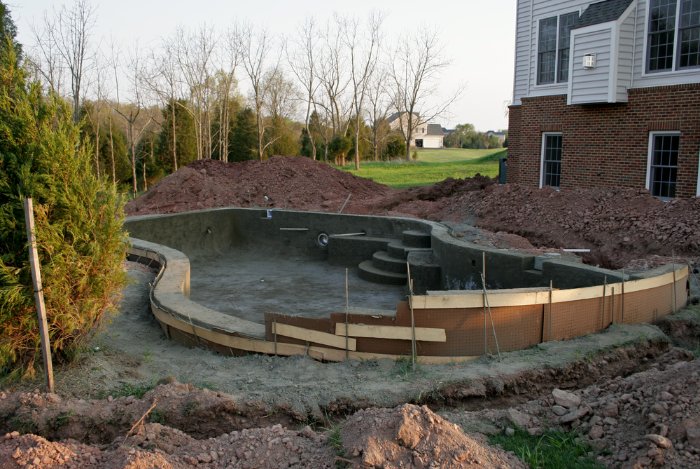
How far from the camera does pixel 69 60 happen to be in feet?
80.6

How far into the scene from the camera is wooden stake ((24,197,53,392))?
18.0 feet

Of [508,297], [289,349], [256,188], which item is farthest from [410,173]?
[289,349]

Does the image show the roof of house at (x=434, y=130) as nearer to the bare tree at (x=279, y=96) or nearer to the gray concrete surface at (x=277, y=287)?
the bare tree at (x=279, y=96)

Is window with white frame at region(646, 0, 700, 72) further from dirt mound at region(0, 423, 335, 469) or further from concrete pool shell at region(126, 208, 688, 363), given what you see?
dirt mound at region(0, 423, 335, 469)

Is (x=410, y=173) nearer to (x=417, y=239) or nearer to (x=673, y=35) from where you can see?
(x=417, y=239)

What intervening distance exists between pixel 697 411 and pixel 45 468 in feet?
14.5

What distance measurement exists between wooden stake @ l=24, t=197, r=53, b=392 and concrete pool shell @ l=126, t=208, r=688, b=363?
2136mm

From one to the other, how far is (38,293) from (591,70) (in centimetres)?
1324

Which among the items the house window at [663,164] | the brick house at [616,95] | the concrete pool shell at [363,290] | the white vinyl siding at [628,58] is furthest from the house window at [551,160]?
the concrete pool shell at [363,290]

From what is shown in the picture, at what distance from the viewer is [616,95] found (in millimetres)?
14570

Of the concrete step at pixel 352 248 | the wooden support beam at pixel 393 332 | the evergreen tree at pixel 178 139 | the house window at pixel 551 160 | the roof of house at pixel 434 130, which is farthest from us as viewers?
the roof of house at pixel 434 130

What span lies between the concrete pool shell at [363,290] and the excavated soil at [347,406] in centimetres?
28

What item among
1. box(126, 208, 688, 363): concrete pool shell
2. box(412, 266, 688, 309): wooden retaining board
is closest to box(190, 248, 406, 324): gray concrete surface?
box(126, 208, 688, 363): concrete pool shell

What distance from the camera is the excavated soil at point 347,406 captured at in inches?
168
